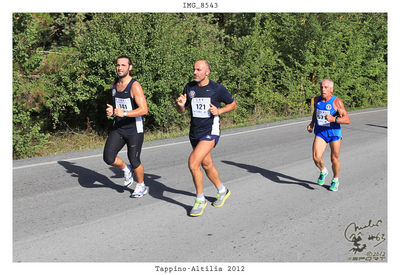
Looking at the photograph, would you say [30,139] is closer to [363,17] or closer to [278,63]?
[278,63]

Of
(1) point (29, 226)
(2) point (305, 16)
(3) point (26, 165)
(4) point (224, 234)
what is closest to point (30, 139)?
(3) point (26, 165)

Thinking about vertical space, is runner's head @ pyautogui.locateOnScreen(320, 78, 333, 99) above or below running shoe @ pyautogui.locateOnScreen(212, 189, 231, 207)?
above

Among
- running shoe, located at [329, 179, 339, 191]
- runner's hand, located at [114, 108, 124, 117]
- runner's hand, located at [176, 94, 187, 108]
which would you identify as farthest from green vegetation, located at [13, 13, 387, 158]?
running shoe, located at [329, 179, 339, 191]

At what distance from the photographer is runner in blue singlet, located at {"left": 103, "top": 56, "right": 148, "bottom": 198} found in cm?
596

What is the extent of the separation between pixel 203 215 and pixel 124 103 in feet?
6.47

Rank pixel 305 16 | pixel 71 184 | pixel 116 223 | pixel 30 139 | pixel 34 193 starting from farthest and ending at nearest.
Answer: pixel 305 16 < pixel 30 139 < pixel 71 184 < pixel 34 193 < pixel 116 223

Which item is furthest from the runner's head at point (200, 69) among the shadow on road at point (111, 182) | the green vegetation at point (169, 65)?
the green vegetation at point (169, 65)

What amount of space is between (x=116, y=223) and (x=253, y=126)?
27.8ft

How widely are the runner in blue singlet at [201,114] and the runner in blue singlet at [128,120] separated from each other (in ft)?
2.42

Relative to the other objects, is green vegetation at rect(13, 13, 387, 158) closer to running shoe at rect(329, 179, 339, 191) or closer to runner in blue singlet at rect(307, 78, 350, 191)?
runner in blue singlet at rect(307, 78, 350, 191)

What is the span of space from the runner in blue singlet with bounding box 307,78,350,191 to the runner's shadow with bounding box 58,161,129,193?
3.22 m

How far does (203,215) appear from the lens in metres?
5.51

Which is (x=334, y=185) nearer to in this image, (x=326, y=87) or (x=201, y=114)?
(x=326, y=87)

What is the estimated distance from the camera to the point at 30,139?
963cm
